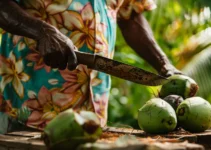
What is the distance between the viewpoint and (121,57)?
8.30 m

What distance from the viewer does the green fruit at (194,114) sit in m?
2.91

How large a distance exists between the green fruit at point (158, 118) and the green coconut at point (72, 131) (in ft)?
2.49

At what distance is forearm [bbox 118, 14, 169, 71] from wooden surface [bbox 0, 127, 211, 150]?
4.16 ft

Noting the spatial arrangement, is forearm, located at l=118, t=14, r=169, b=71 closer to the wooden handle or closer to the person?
the person

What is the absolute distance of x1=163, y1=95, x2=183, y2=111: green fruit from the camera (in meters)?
3.07

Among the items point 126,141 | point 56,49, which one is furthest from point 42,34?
point 126,141

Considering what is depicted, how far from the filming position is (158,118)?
2.83 metres

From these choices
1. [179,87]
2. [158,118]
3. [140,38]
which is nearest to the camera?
[158,118]

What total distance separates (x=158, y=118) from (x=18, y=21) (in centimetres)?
94

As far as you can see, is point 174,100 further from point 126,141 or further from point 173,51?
point 173,51

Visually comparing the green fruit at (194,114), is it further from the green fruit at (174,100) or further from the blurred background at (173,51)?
the blurred background at (173,51)

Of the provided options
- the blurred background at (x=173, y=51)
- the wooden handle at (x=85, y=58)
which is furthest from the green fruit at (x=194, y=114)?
the blurred background at (x=173, y=51)

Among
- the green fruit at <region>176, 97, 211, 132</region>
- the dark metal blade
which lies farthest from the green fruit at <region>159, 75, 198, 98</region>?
the green fruit at <region>176, 97, 211, 132</region>

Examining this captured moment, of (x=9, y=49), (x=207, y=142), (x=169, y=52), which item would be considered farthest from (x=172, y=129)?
(x=169, y=52)
